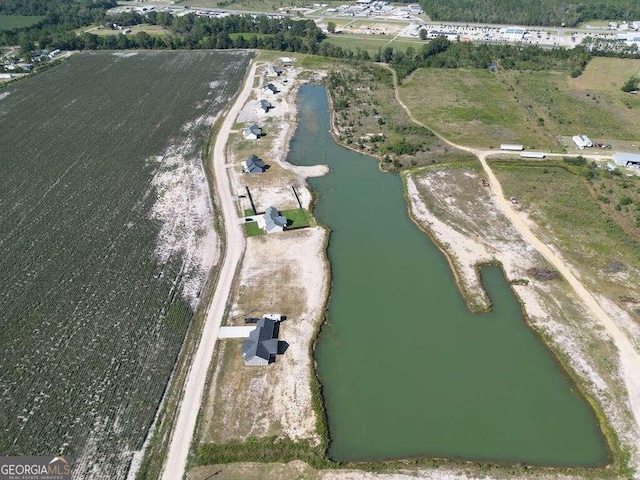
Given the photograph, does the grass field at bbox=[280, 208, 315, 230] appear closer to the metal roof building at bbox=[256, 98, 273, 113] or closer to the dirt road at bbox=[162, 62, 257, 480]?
the dirt road at bbox=[162, 62, 257, 480]

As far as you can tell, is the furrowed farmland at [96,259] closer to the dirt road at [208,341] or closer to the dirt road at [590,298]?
the dirt road at [208,341]

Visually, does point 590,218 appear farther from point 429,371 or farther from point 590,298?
point 429,371

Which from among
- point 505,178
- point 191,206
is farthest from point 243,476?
point 505,178

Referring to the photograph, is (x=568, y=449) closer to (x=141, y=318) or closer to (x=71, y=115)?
(x=141, y=318)

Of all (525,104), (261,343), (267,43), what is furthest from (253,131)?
(267,43)

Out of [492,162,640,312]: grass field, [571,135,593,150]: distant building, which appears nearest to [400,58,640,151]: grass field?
[571,135,593,150]: distant building
